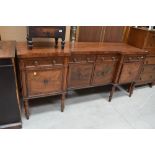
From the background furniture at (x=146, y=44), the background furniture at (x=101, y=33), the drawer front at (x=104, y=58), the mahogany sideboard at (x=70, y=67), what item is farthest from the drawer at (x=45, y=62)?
the background furniture at (x=146, y=44)

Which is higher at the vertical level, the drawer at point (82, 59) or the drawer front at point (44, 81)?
the drawer at point (82, 59)

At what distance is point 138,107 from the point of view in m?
2.25

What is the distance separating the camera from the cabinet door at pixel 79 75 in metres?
1.84

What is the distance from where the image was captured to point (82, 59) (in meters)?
1.82

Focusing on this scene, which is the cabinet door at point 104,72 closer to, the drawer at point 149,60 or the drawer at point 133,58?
the drawer at point 133,58

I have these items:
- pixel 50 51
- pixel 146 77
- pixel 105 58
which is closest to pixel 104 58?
pixel 105 58

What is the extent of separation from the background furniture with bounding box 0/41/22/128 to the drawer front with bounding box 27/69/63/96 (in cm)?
21

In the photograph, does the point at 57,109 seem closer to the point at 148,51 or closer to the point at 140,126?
the point at 140,126

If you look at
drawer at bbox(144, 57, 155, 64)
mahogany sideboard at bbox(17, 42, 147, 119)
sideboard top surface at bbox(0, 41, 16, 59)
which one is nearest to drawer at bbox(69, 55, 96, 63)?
mahogany sideboard at bbox(17, 42, 147, 119)

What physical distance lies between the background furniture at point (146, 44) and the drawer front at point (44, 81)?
4.39ft

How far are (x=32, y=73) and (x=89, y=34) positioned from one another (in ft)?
3.45

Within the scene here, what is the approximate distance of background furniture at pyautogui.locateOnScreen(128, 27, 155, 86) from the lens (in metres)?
2.23

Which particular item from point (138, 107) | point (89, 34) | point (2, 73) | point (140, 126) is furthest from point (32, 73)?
point (138, 107)

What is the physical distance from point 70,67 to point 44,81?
346mm
